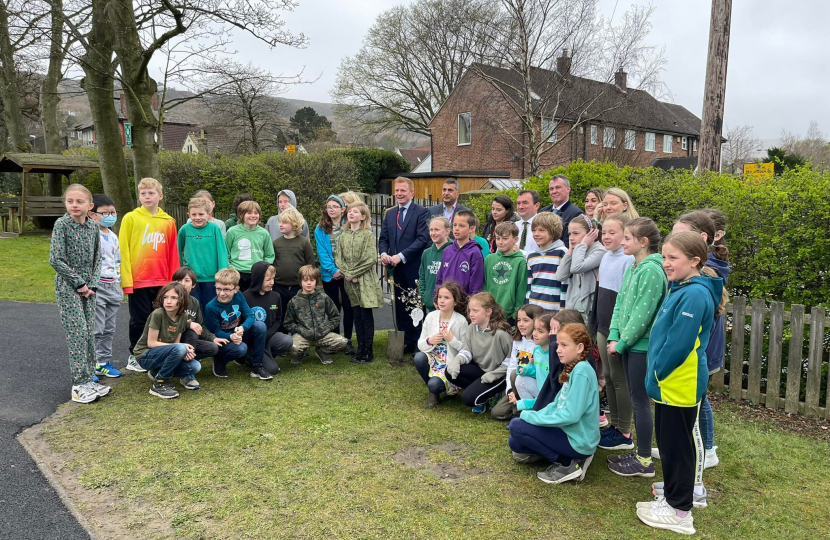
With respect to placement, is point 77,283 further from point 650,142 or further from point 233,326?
point 650,142

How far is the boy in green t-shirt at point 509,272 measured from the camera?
5.63 m

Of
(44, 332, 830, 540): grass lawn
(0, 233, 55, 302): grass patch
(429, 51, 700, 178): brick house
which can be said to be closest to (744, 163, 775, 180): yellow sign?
(44, 332, 830, 540): grass lawn

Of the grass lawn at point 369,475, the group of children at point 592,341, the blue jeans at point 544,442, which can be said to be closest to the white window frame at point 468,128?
the group of children at point 592,341

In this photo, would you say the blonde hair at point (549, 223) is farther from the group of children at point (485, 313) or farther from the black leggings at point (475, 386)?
the black leggings at point (475, 386)

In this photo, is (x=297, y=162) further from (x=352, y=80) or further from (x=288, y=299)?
(x=352, y=80)

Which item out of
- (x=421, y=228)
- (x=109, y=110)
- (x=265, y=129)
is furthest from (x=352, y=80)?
(x=421, y=228)

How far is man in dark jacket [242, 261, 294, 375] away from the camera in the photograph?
21.2 ft

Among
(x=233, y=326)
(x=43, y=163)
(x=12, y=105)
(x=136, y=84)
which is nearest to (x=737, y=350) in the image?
(x=233, y=326)

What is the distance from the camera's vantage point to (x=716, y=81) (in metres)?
8.87

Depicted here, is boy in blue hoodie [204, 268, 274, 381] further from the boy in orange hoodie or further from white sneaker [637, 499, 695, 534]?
white sneaker [637, 499, 695, 534]

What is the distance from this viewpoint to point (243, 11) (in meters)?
Result: 13.6

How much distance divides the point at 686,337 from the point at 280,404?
368 cm

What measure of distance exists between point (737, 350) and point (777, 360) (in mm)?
380

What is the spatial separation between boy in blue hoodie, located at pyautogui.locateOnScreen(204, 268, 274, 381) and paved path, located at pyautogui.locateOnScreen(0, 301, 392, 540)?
151cm
